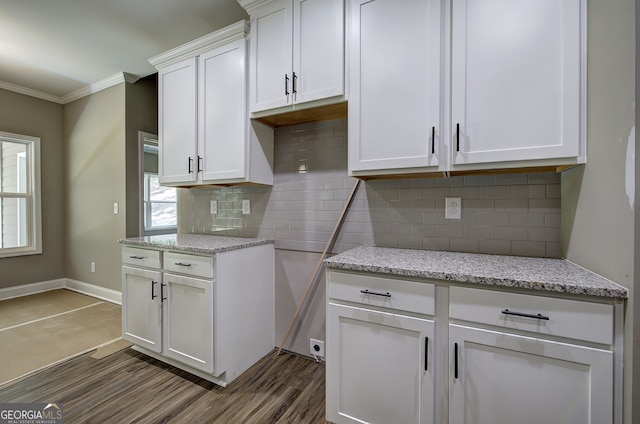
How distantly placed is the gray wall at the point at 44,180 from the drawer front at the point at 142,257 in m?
2.84

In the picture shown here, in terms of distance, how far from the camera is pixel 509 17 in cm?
130

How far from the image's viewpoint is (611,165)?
102 centimetres

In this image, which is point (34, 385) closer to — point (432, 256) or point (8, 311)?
point (8, 311)

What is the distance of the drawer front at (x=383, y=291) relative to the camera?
1.25 metres

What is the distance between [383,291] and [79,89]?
4777 millimetres

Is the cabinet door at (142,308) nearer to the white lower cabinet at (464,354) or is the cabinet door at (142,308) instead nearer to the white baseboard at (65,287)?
the white lower cabinet at (464,354)

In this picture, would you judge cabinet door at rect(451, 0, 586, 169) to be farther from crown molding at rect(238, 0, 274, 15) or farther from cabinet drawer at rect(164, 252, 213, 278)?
cabinet drawer at rect(164, 252, 213, 278)

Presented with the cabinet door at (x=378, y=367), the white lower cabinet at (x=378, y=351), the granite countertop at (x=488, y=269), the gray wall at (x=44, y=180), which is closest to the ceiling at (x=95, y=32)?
the gray wall at (x=44, y=180)

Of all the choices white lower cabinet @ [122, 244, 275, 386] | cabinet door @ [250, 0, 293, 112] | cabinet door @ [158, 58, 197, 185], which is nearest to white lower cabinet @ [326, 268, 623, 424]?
white lower cabinet @ [122, 244, 275, 386]

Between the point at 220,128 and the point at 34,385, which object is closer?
the point at 34,385

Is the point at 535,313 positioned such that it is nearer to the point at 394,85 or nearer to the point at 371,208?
the point at 371,208

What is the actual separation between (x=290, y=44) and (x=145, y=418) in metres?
2.39

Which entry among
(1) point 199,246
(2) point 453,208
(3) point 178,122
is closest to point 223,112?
(3) point 178,122

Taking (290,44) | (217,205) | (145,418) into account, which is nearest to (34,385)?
(145,418)
